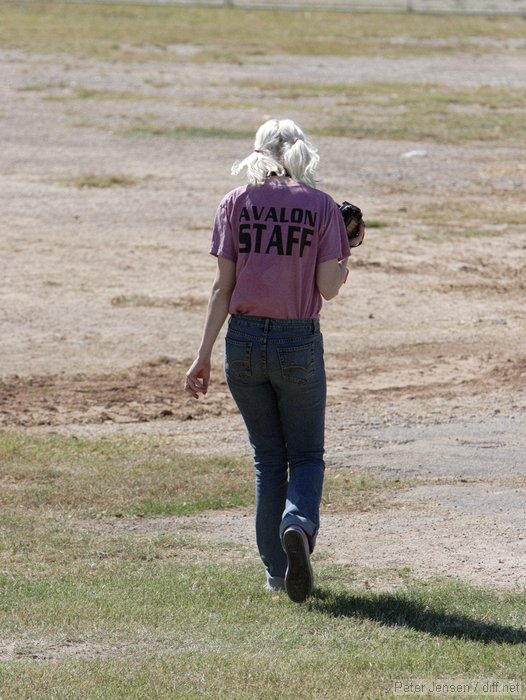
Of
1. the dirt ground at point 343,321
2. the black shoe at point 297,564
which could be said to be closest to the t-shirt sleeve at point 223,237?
the black shoe at point 297,564

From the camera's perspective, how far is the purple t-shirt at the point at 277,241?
5066mm

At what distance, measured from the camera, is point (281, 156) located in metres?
5.12

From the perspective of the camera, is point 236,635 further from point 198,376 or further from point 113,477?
point 113,477

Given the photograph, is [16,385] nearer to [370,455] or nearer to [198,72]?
[370,455]

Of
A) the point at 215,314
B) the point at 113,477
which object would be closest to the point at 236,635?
the point at 215,314

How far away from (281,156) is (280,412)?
1091 mm

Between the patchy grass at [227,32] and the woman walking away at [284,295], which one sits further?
the patchy grass at [227,32]

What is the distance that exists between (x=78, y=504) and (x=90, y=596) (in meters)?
1.51

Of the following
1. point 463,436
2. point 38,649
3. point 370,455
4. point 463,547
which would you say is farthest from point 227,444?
point 38,649

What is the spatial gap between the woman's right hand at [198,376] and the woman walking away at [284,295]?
38mm

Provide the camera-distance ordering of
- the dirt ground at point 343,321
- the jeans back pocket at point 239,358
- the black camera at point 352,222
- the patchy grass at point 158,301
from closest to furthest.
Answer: the jeans back pocket at point 239,358, the black camera at point 352,222, the dirt ground at point 343,321, the patchy grass at point 158,301

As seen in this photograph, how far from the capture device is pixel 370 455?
7.92 meters

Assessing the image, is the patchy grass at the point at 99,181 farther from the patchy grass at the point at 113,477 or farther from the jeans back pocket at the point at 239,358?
the jeans back pocket at the point at 239,358

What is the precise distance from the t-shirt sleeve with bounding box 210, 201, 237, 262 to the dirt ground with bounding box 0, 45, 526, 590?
173 centimetres
